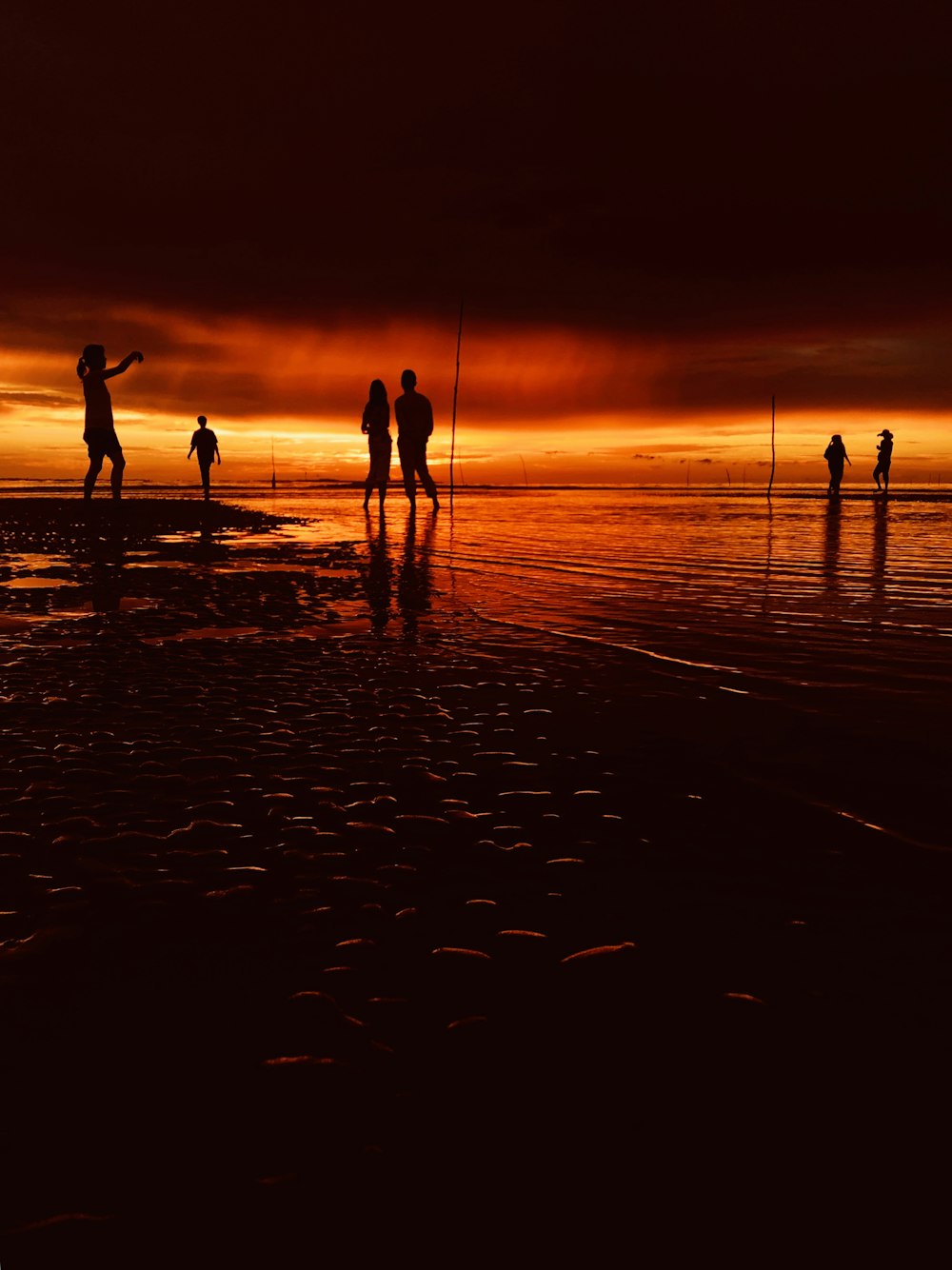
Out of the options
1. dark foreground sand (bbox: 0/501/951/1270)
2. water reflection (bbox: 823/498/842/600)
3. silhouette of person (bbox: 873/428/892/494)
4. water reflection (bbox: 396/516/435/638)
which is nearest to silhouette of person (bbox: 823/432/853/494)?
silhouette of person (bbox: 873/428/892/494)

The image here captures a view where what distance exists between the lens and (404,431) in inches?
676

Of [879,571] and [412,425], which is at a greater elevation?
[412,425]

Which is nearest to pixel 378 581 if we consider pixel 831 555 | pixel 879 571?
pixel 879 571

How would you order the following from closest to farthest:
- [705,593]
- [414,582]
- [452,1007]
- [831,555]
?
[452,1007], [705,593], [414,582], [831,555]

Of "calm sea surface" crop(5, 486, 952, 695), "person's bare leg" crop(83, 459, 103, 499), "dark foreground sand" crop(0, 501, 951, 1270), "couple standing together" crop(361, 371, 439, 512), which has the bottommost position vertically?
"dark foreground sand" crop(0, 501, 951, 1270)

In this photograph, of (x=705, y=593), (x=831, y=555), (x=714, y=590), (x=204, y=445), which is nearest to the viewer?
(x=705, y=593)

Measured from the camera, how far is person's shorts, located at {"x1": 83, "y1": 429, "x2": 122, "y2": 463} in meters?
15.4

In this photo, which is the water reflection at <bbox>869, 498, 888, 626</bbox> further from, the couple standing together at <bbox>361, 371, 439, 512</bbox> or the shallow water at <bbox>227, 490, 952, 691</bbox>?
the couple standing together at <bbox>361, 371, 439, 512</bbox>

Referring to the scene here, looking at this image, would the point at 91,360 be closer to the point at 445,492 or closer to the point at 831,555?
the point at 831,555

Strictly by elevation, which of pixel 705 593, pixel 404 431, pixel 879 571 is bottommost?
pixel 705 593

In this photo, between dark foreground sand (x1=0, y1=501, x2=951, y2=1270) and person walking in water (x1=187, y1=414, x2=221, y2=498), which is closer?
dark foreground sand (x1=0, y1=501, x2=951, y2=1270)

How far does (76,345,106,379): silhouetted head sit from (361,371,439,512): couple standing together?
5021mm

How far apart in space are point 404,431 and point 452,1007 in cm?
1631

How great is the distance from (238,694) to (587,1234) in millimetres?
2913
